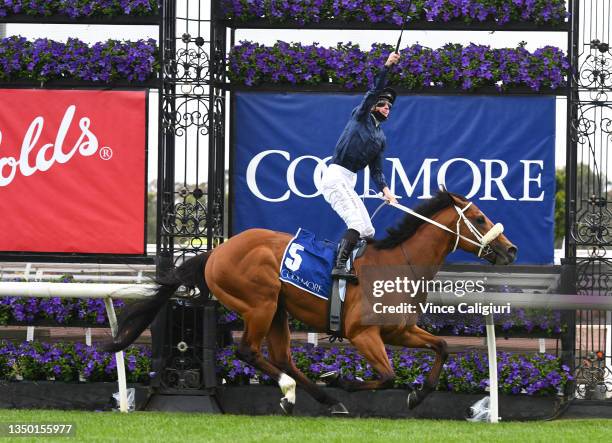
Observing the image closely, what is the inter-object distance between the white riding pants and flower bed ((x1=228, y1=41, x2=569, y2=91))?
115cm

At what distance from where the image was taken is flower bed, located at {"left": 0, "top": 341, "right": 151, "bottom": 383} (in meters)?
8.26

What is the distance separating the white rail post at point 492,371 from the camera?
752 cm

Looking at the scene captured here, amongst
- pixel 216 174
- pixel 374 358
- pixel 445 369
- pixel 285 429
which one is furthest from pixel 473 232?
pixel 216 174

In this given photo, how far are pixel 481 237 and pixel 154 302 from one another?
2339 millimetres

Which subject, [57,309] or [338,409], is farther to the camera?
[57,309]

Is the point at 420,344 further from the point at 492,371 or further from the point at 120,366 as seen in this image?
the point at 120,366

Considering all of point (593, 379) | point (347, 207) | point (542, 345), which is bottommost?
point (593, 379)

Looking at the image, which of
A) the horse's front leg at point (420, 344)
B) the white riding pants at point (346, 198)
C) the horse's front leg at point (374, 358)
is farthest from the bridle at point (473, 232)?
the horse's front leg at point (374, 358)

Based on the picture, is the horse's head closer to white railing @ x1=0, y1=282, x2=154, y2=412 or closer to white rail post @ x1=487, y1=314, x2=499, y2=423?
white rail post @ x1=487, y1=314, x2=499, y2=423

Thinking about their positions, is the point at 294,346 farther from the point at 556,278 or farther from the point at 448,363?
the point at 556,278

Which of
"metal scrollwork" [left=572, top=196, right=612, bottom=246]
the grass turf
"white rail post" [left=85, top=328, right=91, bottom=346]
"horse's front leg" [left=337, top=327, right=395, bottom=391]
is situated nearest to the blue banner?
"metal scrollwork" [left=572, top=196, right=612, bottom=246]

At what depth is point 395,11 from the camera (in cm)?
835

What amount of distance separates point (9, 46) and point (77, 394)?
280 cm

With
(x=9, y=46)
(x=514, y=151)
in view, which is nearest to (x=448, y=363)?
(x=514, y=151)
